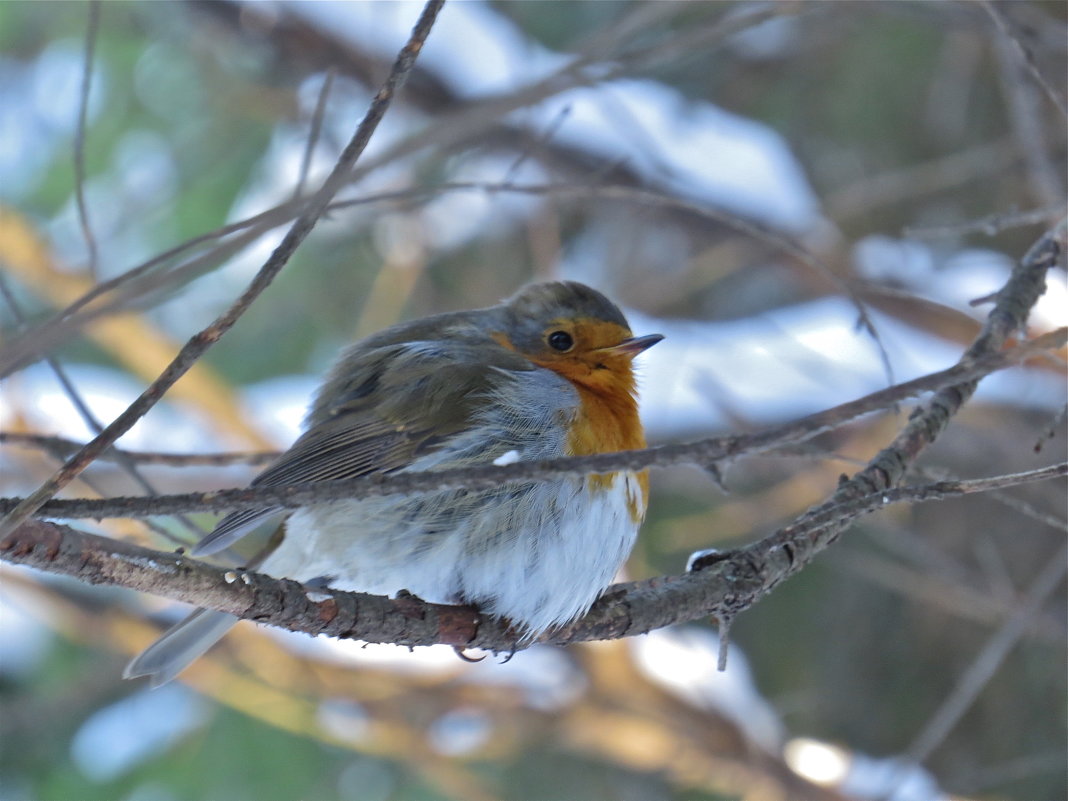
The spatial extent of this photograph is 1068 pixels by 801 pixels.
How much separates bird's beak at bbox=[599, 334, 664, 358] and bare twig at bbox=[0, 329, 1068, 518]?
5.55ft

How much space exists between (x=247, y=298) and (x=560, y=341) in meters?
1.92

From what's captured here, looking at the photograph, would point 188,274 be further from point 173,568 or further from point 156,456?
point 156,456

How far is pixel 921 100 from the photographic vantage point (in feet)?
19.2

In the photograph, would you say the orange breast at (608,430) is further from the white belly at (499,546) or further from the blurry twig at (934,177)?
the blurry twig at (934,177)

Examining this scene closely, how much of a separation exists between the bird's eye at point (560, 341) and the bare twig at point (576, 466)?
187 cm

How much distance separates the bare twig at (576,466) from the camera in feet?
4.41

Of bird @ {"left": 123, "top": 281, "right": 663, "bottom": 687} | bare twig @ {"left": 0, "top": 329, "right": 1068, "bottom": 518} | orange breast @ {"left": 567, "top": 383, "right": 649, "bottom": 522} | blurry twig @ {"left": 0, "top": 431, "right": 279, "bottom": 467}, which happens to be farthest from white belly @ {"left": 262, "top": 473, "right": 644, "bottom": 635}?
bare twig @ {"left": 0, "top": 329, "right": 1068, "bottom": 518}

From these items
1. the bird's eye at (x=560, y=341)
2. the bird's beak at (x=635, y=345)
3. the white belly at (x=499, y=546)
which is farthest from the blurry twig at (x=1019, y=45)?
the bird's eye at (x=560, y=341)

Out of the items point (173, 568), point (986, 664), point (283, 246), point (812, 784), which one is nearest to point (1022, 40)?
point (986, 664)

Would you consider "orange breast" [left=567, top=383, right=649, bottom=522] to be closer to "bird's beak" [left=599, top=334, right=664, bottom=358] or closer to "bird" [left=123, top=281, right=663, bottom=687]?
"bird" [left=123, top=281, right=663, bottom=687]

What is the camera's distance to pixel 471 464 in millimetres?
2785

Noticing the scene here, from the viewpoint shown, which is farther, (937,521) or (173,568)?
(937,521)

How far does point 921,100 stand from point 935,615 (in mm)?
2766

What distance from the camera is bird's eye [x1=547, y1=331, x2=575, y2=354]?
337 centimetres
